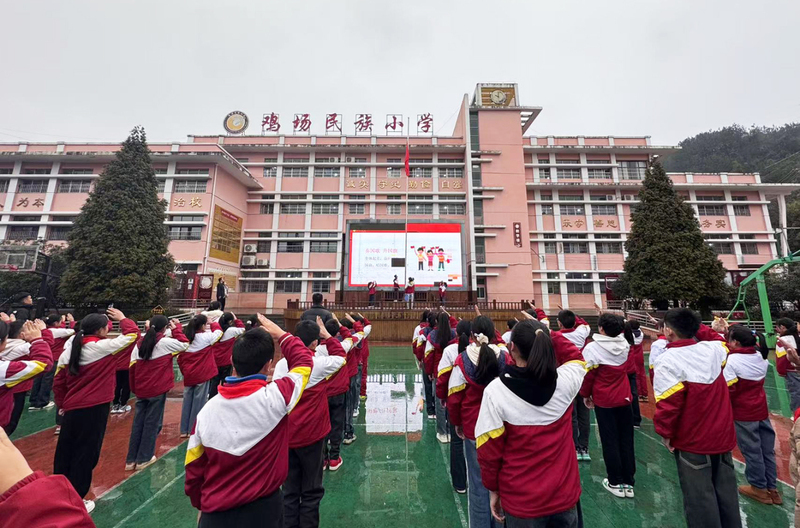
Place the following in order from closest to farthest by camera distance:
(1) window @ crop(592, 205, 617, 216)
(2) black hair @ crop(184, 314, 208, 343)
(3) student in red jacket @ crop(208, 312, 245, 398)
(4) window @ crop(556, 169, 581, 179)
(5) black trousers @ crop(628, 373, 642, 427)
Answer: (2) black hair @ crop(184, 314, 208, 343) → (5) black trousers @ crop(628, 373, 642, 427) → (3) student in red jacket @ crop(208, 312, 245, 398) → (1) window @ crop(592, 205, 617, 216) → (4) window @ crop(556, 169, 581, 179)

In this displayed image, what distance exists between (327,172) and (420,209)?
7.33 metres

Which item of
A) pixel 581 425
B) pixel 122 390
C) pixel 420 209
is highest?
pixel 420 209

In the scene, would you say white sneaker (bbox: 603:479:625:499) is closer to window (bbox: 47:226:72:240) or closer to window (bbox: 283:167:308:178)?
window (bbox: 283:167:308:178)

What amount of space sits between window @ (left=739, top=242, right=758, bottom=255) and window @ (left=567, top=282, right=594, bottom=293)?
37.8 ft

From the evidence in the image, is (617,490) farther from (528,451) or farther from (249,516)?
(249,516)

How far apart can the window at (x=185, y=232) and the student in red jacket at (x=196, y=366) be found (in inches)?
685

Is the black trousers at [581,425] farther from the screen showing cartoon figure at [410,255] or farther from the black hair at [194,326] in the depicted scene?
the screen showing cartoon figure at [410,255]

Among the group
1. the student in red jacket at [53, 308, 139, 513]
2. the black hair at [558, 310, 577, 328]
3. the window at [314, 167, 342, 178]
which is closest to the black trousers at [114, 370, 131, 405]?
the student in red jacket at [53, 308, 139, 513]

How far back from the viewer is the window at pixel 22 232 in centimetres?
1898

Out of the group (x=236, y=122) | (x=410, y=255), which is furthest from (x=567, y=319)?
Answer: (x=236, y=122)

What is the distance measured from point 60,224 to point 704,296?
118ft

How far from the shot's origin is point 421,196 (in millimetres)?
21875

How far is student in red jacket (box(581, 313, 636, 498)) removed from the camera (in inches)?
113

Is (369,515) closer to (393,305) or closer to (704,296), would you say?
(393,305)
